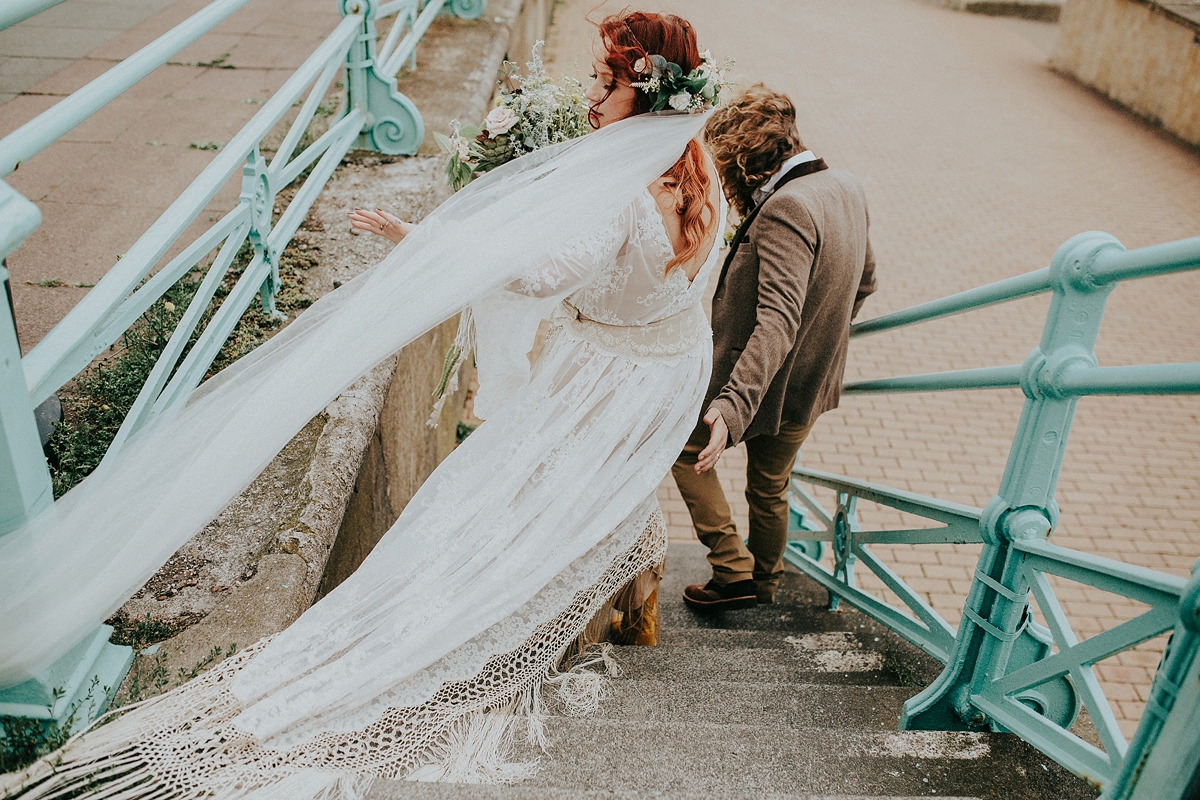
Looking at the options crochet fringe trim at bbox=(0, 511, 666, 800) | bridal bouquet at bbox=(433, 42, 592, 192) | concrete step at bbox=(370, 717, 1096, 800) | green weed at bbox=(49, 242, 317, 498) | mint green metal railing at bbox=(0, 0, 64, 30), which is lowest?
concrete step at bbox=(370, 717, 1096, 800)

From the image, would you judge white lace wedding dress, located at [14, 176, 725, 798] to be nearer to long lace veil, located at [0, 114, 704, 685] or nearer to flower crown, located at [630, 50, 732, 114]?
long lace veil, located at [0, 114, 704, 685]

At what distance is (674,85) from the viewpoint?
7.40 ft

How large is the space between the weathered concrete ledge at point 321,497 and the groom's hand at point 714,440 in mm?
946

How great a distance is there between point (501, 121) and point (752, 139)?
0.79 metres

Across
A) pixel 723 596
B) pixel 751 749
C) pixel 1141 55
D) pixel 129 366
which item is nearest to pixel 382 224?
pixel 129 366

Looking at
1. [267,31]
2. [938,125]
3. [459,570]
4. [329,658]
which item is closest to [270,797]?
[329,658]

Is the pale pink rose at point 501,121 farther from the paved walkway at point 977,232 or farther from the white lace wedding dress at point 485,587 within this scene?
the paved walkway at point 977,232

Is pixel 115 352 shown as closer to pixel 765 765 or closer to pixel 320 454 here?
pixel 320 454

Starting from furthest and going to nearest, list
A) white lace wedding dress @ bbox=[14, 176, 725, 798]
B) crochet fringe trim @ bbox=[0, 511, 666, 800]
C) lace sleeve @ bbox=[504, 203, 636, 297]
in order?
lace sleeve @ bbox=[504, 203, 636, 297], white lace wedding dress @ bbox=[14, 176, 725, 798], crochet fringe trim @ bbox=[0, 511, 666, 800]

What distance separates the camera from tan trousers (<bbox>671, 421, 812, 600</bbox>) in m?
3.08

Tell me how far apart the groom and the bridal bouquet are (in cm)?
56

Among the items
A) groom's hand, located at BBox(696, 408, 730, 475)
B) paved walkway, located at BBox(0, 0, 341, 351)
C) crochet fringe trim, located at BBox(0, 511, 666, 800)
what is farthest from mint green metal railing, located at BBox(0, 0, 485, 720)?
groom's hand, located at BBox(696, 408, 730, 475)

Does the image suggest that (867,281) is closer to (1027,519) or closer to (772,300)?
(772,300)

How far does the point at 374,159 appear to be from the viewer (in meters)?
4.41
